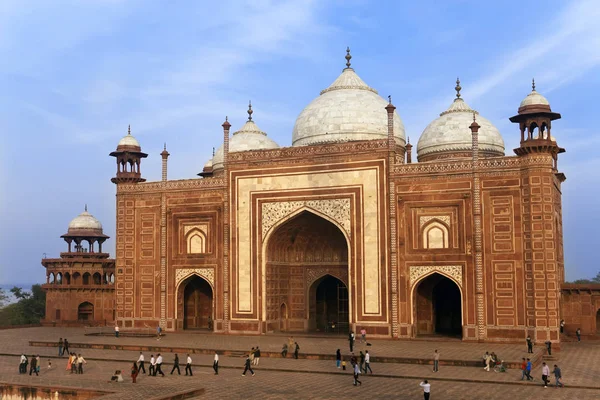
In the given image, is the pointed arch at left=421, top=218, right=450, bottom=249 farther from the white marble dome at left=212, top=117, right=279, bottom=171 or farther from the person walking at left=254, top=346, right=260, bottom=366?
the white marble dome at left=212, top=117, right=279, bottom=171

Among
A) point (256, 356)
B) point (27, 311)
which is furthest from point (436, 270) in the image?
point (27, 311)

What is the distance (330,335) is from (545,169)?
9551 mm

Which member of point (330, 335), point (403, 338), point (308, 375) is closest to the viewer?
point (308, 375)

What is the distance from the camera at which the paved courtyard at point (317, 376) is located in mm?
14711

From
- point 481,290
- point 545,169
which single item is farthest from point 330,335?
point 545,169

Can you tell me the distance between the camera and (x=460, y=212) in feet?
76.8

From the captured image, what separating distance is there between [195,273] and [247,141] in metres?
7.99

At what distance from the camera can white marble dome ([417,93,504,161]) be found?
28203mm

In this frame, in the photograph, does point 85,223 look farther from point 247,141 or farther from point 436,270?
point 436,270

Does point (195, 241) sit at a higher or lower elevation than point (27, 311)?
higher

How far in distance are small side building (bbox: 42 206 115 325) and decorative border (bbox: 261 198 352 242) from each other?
1165cm

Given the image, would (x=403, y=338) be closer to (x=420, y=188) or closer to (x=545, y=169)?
(x=420, y=188)

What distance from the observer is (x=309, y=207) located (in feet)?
84.4

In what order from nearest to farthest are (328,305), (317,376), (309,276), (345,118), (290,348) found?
(317,376), (290,348), (309,276), (345,118), (328,305)
